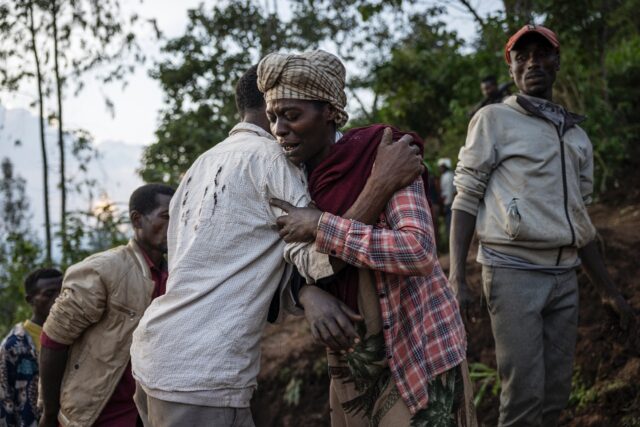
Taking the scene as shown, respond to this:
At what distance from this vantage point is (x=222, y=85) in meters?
12.0

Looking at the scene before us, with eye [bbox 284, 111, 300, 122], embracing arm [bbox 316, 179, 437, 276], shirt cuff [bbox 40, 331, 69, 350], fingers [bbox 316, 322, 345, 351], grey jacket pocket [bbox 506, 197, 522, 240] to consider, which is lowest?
shirt cuff [bbox 40, 331, 69, 350]

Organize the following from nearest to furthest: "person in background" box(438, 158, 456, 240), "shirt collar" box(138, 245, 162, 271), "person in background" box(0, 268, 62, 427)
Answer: "shirt collar" box(138, 245, 162, 271), "person in background" box(0, 268, 62, 427), "person in background" box(438, 158, 456, 240)

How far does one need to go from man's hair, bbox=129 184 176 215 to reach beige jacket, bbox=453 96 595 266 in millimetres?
1487

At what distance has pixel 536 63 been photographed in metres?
3.80

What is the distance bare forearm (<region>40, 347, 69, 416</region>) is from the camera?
339 centimetres

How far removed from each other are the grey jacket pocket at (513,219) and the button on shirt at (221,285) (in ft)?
4.88

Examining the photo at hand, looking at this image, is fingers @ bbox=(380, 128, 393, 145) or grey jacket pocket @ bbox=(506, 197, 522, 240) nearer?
fingers @ bbox=(380, 128, 393, 145)

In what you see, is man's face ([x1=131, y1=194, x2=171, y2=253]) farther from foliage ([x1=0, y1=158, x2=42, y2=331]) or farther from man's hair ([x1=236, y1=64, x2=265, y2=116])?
foliage ([x1=0, y1=158, x2=42, y2=331])

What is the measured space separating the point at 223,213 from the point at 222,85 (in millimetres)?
10001

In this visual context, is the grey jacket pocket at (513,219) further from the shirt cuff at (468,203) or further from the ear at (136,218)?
the ear at (136,218)

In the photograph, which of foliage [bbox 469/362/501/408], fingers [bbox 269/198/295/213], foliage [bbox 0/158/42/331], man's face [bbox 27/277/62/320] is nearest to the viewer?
fingers [bbox 269/198/295/213]

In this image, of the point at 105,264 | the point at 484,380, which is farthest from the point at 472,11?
the point at 105,264

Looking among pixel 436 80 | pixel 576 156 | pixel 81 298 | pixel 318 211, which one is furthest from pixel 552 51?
pixel 436 80

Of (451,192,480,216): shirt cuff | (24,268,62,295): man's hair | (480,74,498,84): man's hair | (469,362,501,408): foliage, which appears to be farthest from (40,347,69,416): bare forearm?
(480,74,498,84): man's hair
